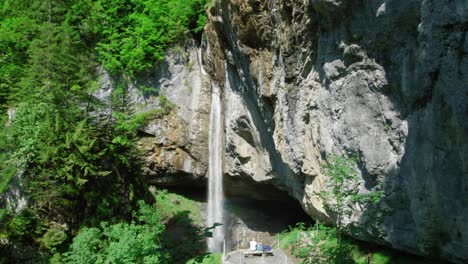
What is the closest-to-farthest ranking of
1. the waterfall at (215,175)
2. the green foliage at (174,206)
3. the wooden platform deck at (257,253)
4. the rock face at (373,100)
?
the rock face at (373,100) < the wooden platform deck at (257,253) < the green foliage at (174,206) < the waterfall at (215,175)

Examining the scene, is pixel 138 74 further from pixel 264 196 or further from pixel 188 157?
pixel 264 196

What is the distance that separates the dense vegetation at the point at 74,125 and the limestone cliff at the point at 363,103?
3862mm

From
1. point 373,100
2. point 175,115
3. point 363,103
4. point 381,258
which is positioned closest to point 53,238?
point 175,115

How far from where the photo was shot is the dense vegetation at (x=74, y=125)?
1163cm

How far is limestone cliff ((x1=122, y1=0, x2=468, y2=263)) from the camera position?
5.71 meters

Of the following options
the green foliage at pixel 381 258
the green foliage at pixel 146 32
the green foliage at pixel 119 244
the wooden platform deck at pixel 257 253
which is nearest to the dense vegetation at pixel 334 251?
the green foliage at pixel 381 258

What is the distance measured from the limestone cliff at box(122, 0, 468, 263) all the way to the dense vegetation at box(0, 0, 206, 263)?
3.86 meters

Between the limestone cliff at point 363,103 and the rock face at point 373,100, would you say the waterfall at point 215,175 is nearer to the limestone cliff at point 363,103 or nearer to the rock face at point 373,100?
the limestone cliff at point 363,103

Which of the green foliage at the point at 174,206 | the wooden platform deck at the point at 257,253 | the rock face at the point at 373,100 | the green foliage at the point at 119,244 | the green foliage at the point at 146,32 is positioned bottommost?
the wooden platform deck at the point at 257,253

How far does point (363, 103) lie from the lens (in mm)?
8227

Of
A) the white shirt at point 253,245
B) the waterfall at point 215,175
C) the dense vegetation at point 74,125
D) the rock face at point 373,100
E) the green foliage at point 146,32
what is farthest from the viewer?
the green foliage at point 146,32

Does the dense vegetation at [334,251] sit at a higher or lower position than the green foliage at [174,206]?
lower

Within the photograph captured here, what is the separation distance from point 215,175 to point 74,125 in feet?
19.8

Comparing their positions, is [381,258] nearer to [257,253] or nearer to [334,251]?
[334,251]
